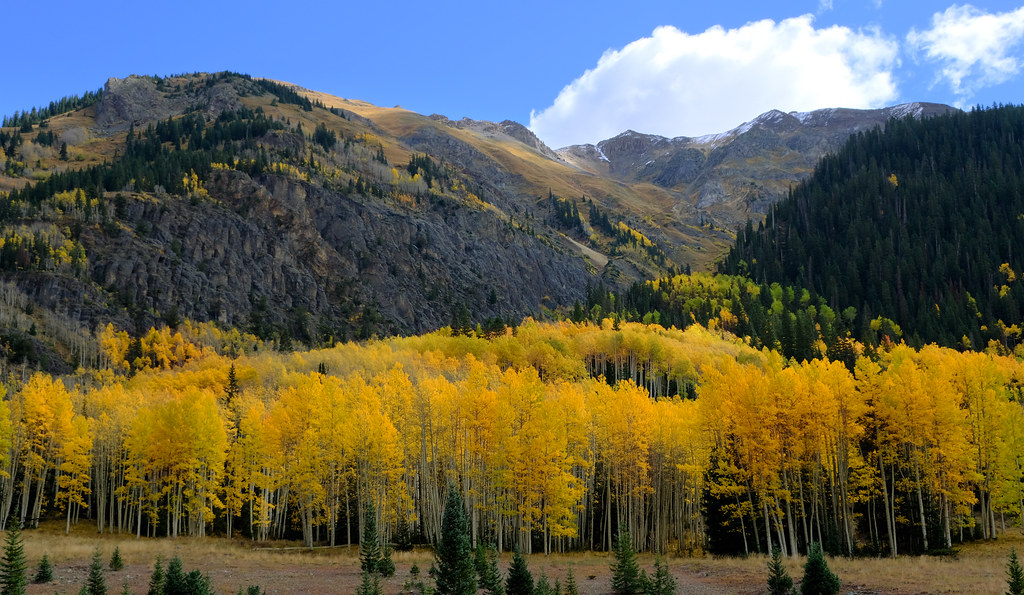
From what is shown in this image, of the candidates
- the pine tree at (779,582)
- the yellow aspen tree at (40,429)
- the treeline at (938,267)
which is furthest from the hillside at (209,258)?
the pine tree at (779,582)

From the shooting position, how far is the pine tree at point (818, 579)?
24656 millimetres

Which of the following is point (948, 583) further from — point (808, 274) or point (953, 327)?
point (808, 274)

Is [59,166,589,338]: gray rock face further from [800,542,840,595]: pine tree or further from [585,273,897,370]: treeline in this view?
[800,542,840,595]: pine tree

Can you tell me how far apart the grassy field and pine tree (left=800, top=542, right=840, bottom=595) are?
4.44 ft

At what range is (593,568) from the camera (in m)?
38.2

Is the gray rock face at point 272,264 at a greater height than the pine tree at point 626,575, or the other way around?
the gray rock face at point 272,264

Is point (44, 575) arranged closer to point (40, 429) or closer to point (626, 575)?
point (626, 575)

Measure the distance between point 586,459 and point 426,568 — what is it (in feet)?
59.9

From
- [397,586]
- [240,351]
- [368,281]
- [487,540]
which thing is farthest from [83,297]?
[397,586]

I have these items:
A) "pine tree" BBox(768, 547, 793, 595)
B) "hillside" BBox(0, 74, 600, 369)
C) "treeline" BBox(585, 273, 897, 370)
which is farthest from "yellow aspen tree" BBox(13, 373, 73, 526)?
"treeline" BBox(585, 273, 897, 370)

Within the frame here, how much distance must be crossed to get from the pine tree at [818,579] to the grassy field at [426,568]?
1354 millimetres

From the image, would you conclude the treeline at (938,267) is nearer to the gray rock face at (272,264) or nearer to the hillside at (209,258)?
the gray rock face at (272,264)

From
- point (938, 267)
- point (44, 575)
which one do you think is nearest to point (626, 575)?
point (44, 575)

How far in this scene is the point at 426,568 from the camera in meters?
37.7
